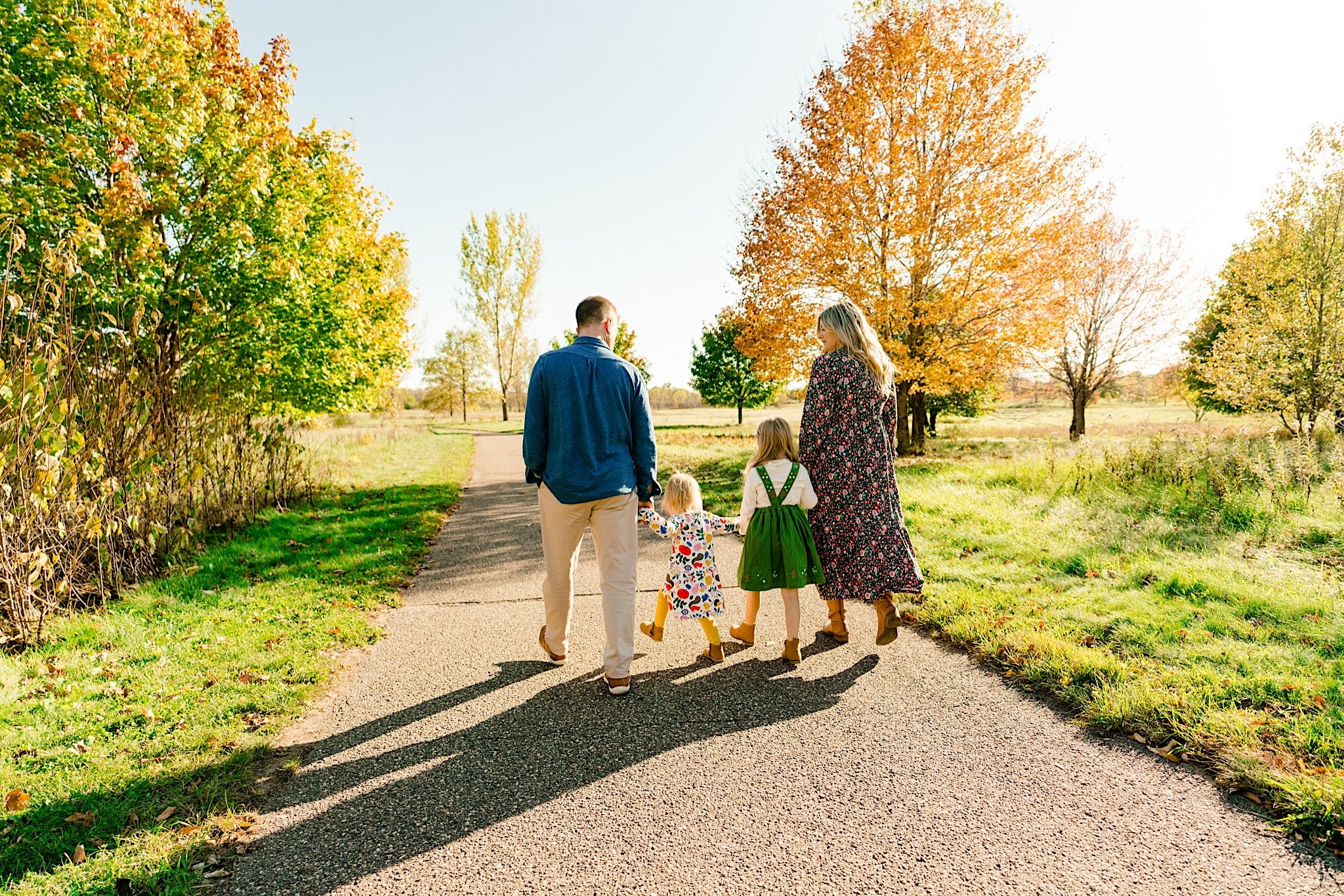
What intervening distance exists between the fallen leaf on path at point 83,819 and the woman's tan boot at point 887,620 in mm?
4254

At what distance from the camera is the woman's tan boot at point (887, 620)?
434cm

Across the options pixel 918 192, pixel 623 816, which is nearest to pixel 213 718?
pixel 623 816

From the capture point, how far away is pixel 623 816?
269cm

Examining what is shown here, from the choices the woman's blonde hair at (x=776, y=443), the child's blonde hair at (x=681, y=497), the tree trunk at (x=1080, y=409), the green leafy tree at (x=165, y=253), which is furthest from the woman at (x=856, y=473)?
the tree trunk at (x=1080, y=409)

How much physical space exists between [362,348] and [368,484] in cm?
375

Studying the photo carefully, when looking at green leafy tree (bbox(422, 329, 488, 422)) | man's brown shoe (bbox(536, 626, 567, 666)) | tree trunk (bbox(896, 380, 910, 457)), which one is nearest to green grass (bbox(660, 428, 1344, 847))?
man's brown shoe (bbox(536, 626, 567, 666))

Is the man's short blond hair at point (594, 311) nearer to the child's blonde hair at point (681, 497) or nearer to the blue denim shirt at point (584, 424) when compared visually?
the blue denim shirt at point (584, 424)

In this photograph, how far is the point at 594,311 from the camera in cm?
394

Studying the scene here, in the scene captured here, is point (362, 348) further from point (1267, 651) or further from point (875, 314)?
point (1267, 651)

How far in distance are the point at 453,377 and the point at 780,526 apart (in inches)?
1814

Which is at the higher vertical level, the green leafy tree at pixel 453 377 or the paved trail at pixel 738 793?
the green leafy tree at pixel 453 377

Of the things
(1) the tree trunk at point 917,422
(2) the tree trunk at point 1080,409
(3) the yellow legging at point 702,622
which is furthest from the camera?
(2) the tree trunk at point 1080,409

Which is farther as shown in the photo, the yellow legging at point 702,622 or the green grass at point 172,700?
the yellow legging at point 702,622

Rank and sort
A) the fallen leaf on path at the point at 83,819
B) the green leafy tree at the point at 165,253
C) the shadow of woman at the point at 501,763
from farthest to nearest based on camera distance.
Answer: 1. the green leafy tree at the point at 165,253
2. the fallen leaf on path at the point at 83,819
3. the shadow of woman at the point at 501,763
